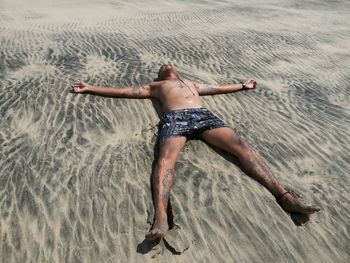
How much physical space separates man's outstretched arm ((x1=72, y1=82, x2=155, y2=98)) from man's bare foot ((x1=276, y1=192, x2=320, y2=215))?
3.06m

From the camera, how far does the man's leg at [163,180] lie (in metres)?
4.21

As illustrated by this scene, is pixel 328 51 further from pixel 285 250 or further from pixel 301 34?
pixel 285 250

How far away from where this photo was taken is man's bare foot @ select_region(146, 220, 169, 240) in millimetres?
4062

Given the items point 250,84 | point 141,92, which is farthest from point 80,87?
point 250,84

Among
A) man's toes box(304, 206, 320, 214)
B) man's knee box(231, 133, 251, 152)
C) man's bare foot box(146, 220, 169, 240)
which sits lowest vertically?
man's bare foot box(146, 220, 169, 240)

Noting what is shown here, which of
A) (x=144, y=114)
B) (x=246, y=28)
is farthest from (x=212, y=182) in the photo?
(x=246, y=28)

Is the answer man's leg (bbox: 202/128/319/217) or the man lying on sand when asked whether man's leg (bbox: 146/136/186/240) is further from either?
man's leg (bbox: 202/128/319/217)

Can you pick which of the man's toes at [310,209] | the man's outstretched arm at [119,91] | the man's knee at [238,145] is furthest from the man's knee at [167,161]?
the man's outstretched arm at [119,91]

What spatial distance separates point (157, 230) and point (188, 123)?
1913 mm

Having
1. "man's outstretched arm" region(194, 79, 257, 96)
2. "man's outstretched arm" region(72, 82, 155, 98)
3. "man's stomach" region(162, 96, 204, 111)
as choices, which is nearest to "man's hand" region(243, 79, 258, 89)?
"man's outstretched arm" region(194, 79, 257, 96)

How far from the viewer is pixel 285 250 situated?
427 cm

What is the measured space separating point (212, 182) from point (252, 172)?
56 cm

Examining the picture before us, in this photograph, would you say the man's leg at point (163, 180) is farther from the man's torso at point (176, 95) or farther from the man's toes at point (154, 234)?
the man's torso at point (176, 95)

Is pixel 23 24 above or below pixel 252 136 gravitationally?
below
